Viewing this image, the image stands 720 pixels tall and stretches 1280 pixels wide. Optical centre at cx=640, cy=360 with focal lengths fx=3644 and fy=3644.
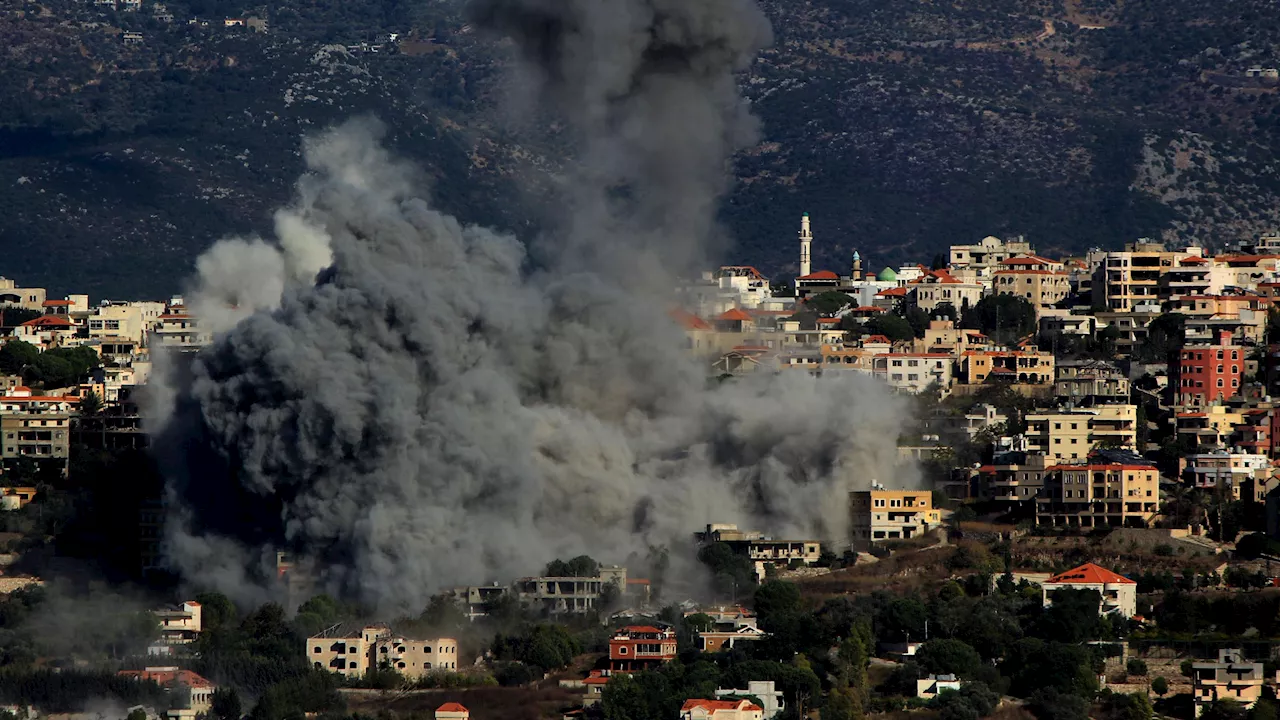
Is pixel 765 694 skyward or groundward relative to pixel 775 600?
groundward

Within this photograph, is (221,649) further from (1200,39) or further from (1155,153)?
(1200,39)

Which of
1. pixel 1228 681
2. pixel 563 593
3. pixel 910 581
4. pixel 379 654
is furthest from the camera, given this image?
pixel 910 581

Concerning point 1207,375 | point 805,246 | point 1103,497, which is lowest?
point 1103,497

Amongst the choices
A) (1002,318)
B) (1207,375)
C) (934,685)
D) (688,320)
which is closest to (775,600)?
(934,685)

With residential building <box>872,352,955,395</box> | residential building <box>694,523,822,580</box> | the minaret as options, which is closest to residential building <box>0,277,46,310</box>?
the minaret

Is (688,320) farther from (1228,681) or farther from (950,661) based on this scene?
(1228,681)

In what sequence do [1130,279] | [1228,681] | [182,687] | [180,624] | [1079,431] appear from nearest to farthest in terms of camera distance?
[1228,681]
[182,687]
[180,624]
[1079,431]
[1130,279]

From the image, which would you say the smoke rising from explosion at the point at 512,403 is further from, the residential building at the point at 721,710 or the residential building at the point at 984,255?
the residential building at the point at 984,255
